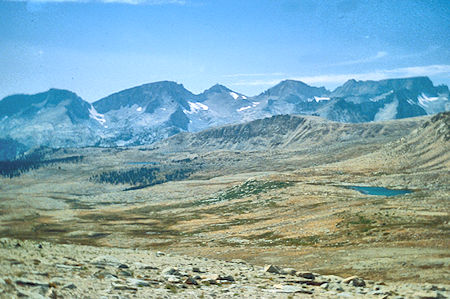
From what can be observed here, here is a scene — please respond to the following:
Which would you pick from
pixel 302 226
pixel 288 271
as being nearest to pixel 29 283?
pixel 288 271

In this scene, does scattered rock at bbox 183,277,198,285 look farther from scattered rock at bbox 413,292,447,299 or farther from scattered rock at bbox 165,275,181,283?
scattered rock at bbox 413,292,447,299

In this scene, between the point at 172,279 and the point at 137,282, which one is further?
the point at 172,279

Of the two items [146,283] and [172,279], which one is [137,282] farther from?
[172,279]

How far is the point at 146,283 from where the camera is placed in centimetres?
2627

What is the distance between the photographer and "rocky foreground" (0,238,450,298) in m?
21.9

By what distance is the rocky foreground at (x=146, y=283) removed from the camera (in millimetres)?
21875

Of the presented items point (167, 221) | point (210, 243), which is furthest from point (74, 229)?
point (210, 243)

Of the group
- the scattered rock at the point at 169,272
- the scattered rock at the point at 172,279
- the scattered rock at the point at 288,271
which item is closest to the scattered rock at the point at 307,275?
the scattered rock at the point at 288,271

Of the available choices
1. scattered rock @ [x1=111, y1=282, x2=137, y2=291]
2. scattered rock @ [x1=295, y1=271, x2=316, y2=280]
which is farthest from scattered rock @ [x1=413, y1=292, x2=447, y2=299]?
scattered rock @ [x1=111, y1=282, x2=137, y2=291]

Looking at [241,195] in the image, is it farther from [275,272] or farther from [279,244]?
[275,272]

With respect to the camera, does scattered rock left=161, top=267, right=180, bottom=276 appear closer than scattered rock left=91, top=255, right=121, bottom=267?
Yes

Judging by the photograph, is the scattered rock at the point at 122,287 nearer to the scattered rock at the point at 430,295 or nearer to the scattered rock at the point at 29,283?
the scattered rock at the point at 29,283

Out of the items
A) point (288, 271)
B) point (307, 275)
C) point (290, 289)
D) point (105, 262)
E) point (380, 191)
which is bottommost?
point (380, 191)

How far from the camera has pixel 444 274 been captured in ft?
110
